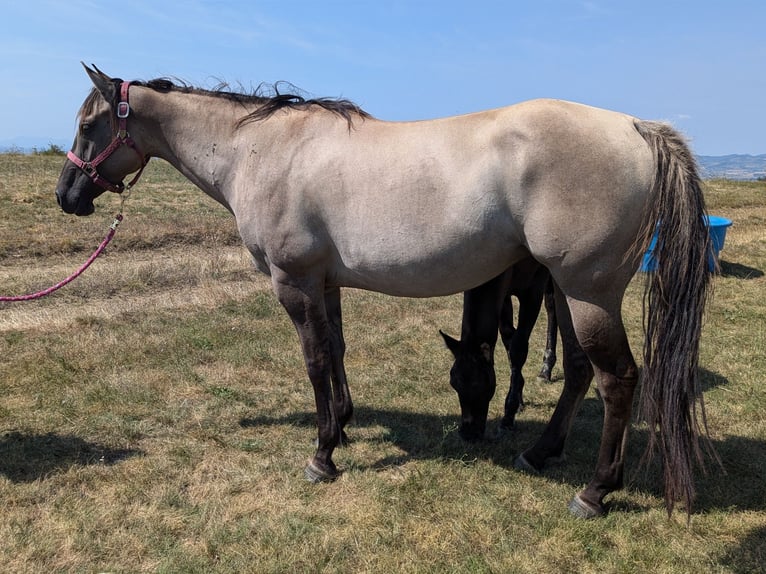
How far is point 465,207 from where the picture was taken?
304cm

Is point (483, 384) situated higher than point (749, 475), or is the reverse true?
point (483, 384)

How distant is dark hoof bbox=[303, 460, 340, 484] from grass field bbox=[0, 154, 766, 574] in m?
0.10

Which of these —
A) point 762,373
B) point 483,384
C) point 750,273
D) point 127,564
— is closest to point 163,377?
point 127,564

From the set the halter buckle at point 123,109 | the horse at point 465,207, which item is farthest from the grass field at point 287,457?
the halter buckle at point 123,109

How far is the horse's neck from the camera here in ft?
12.5

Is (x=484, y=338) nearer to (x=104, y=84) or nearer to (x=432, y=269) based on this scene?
(x=432, y=269)

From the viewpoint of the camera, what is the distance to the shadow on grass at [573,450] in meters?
3.56

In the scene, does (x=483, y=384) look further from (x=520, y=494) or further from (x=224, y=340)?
(x=224, y=340)

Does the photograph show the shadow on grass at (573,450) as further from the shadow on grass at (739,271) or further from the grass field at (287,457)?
the shadow on grass at (739,271)

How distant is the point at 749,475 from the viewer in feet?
12.2

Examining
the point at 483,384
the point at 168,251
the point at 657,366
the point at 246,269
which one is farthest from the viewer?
the point at 168,251

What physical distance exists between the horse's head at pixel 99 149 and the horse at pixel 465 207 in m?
0.01

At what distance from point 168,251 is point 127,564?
856 centimetres

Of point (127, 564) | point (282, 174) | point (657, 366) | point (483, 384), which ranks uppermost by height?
point (282, 174)
